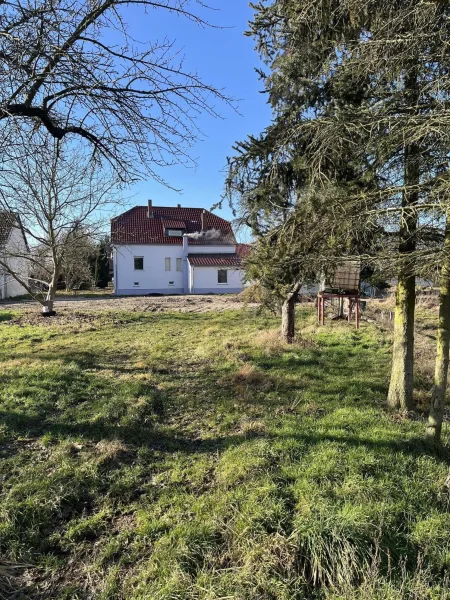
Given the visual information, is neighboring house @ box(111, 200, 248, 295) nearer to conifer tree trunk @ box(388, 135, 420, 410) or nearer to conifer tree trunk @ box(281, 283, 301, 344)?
conifer tree trunk @ box(281, 283, 301, 344)

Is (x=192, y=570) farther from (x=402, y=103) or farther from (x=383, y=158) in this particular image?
(x=402, y=103)

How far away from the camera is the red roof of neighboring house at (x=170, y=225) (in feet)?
100

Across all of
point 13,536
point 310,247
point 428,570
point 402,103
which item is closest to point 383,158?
point 402,103

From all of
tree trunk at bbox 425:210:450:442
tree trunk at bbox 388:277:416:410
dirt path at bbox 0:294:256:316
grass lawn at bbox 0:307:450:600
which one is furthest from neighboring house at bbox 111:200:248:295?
tree trunk at bbox 425:210:450:442

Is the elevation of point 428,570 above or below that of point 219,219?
below

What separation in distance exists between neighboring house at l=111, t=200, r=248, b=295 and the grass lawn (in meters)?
23.3

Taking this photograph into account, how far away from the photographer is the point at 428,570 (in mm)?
2473

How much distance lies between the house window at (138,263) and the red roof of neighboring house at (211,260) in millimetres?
3850

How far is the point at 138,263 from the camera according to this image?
30.2m

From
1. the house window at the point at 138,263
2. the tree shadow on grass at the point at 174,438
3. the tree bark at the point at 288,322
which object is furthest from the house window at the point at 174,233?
the tree shadow on grass at the point at 174,438

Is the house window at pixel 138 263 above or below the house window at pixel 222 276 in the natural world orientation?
above

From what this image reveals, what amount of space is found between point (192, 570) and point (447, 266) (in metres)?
3.27

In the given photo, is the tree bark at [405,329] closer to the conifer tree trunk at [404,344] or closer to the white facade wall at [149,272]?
the conifer tree trunk at [404,344]

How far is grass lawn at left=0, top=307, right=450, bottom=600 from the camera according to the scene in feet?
8.02
